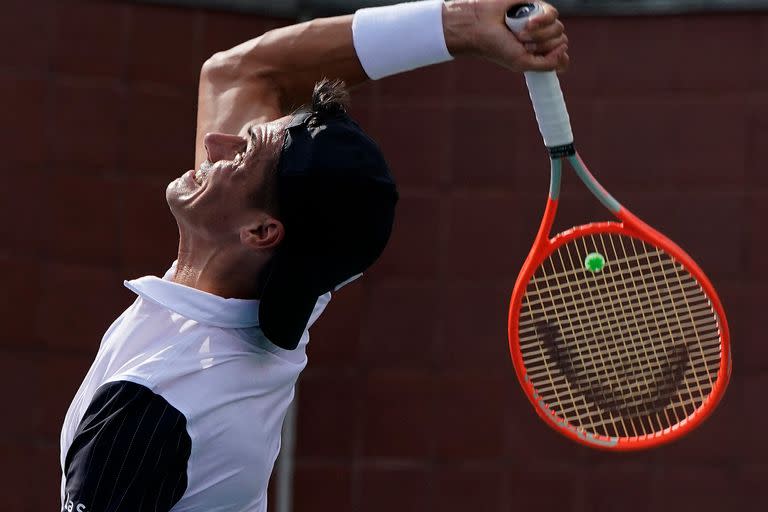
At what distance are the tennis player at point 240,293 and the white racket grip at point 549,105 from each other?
0.04m

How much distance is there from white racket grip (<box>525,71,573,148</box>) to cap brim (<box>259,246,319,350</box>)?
484 millimetres

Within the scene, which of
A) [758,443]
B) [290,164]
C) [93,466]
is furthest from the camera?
[758,443]

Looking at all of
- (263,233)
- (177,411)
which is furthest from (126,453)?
(263,233)

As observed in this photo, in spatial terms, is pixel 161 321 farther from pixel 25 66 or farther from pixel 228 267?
pixel 25 66

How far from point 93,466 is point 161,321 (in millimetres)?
273

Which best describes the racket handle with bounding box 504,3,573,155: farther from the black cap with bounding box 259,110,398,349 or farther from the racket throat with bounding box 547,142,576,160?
the black cap with bounding box 259,110,398,349

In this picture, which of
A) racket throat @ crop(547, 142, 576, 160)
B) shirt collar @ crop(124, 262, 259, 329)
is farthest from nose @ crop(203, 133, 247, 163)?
racket throat @ crop(547, 142, 576, 160)

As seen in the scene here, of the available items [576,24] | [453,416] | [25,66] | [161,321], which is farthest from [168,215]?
[161,321]

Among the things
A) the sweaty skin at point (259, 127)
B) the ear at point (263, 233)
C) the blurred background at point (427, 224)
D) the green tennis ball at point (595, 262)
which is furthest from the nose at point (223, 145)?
the blurred background at point (427, 224)

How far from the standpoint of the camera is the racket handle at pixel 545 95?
7.13 feet

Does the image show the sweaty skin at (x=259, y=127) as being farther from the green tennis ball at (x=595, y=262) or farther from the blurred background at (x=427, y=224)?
the blurred background at (x=427, y=224)

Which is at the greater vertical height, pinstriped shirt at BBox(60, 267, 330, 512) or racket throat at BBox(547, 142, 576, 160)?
racket throat at BBox(547, 142, 576, 160)

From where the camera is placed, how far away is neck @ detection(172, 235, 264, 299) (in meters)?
2.22

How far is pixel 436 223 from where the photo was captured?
175 inches
